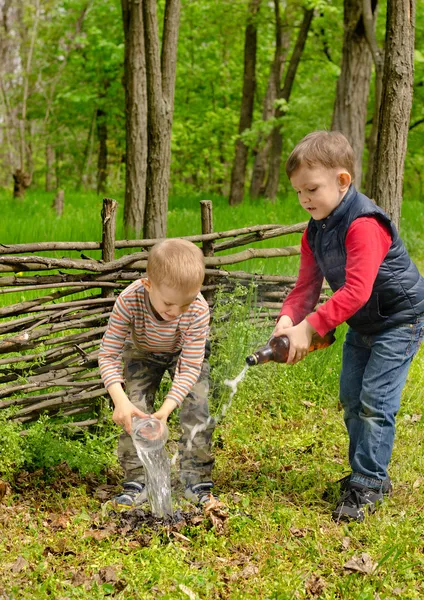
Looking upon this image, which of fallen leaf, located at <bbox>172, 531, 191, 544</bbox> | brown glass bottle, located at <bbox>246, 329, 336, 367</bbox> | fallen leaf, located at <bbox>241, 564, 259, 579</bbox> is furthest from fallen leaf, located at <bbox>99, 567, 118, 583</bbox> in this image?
brown glass bottle, located at <bbox>246, 329, 336, 367</bbox>

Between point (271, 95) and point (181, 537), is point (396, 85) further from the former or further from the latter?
point (271, 95)

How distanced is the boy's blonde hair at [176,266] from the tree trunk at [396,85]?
2459 millimetres

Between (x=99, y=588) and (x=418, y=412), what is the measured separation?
260cm

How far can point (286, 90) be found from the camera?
1318cm

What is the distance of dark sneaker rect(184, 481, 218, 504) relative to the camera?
3.15 metres

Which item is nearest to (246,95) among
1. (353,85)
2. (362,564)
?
(353,85)

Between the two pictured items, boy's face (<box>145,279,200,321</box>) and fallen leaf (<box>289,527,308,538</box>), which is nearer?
boy's face (<box>145,279,200,321</box>)

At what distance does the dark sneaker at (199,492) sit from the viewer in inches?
124

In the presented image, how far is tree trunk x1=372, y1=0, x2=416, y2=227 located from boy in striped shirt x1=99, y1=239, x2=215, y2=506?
216cm

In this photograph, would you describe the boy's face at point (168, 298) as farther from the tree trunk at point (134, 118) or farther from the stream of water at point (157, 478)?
the tree trunk at point (134, 118)

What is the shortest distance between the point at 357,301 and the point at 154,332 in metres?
0.82

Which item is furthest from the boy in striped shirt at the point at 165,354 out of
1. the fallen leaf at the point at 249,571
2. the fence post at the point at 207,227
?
the fence post at the point at 207,227

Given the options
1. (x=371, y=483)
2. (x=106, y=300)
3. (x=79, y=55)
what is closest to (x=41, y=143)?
(x=79, y=55)

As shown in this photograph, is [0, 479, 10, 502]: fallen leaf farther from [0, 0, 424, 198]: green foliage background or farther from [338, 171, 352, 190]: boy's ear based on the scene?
[0, 0, 424, 198]: green foliage background
